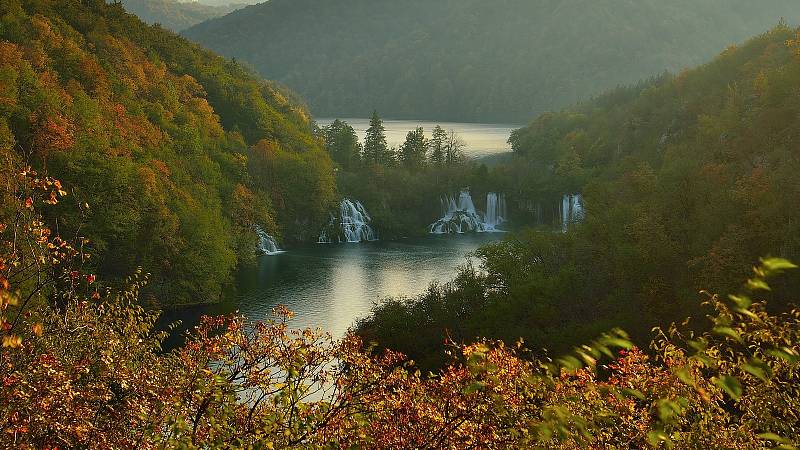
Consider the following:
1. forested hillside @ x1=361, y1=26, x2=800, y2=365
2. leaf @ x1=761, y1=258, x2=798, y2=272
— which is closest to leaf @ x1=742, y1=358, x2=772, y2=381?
leaf @ x1=761, y1=258, x2=798, y2=272

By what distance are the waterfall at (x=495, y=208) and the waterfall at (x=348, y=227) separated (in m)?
20.3

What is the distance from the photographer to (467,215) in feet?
364

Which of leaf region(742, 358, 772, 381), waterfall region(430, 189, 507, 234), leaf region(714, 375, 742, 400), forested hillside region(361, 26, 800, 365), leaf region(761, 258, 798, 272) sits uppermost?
leaf region(761, 258, 798, 272)

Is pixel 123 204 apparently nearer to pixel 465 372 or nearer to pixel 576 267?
pixel 576 267

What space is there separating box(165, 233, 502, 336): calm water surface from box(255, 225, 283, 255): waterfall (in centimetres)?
200

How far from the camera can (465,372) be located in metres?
16.2

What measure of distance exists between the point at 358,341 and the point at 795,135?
43329 mm

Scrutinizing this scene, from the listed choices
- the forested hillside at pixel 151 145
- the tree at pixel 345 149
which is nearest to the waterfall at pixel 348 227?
the forested hillside at pixel 151 145

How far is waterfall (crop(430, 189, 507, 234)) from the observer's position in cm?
10725

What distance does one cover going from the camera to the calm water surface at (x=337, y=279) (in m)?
54.1

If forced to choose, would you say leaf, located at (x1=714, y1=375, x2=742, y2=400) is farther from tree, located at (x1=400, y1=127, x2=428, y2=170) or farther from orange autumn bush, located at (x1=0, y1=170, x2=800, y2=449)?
tree, located at (x1=400, y1=127, x2=428, y2=170)

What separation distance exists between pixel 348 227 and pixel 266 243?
1525cm

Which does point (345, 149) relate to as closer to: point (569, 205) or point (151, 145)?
point (569, 205)

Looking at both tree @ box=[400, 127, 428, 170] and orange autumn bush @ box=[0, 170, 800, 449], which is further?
tree @ box=[400, 127, 428, 170]
